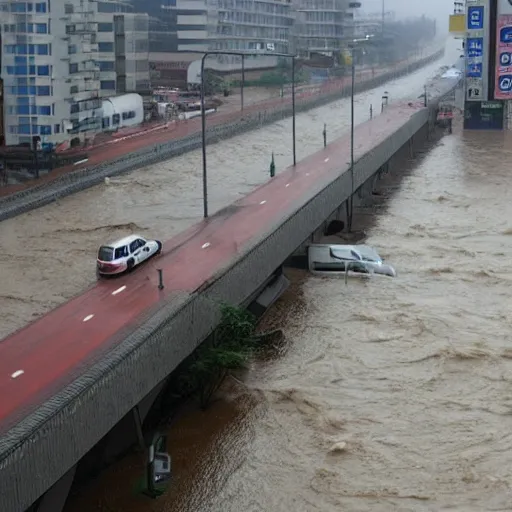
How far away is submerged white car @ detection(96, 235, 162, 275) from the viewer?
16.7 m

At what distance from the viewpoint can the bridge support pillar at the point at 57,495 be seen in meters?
10.3

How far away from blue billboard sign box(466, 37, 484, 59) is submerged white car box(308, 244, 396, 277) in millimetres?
25879

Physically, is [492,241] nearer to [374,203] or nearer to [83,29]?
[374,203]

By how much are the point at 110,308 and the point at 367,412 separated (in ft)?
12.5

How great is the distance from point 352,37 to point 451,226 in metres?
60.7

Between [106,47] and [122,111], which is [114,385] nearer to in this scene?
[122,111]

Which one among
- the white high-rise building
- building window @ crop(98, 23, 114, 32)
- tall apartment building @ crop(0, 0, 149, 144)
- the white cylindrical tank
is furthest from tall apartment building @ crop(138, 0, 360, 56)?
the white high-rise building

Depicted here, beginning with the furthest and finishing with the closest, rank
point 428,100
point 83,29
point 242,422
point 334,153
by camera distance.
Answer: point 428,100
point 83,29
point 334,153
point 242,422

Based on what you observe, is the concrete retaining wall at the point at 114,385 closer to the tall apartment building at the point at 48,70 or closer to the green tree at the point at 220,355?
the green tree at the point at 220,355

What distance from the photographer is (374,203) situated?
3019cm

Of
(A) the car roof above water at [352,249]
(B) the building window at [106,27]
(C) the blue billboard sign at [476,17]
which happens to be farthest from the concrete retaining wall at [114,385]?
(B) the building window at [106,27]

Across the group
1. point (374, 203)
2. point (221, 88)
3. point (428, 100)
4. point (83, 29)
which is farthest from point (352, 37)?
point (374, 203)

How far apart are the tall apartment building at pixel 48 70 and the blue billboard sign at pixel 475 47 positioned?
54.2ft

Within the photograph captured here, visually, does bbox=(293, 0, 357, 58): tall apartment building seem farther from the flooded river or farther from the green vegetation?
the green vegetation
